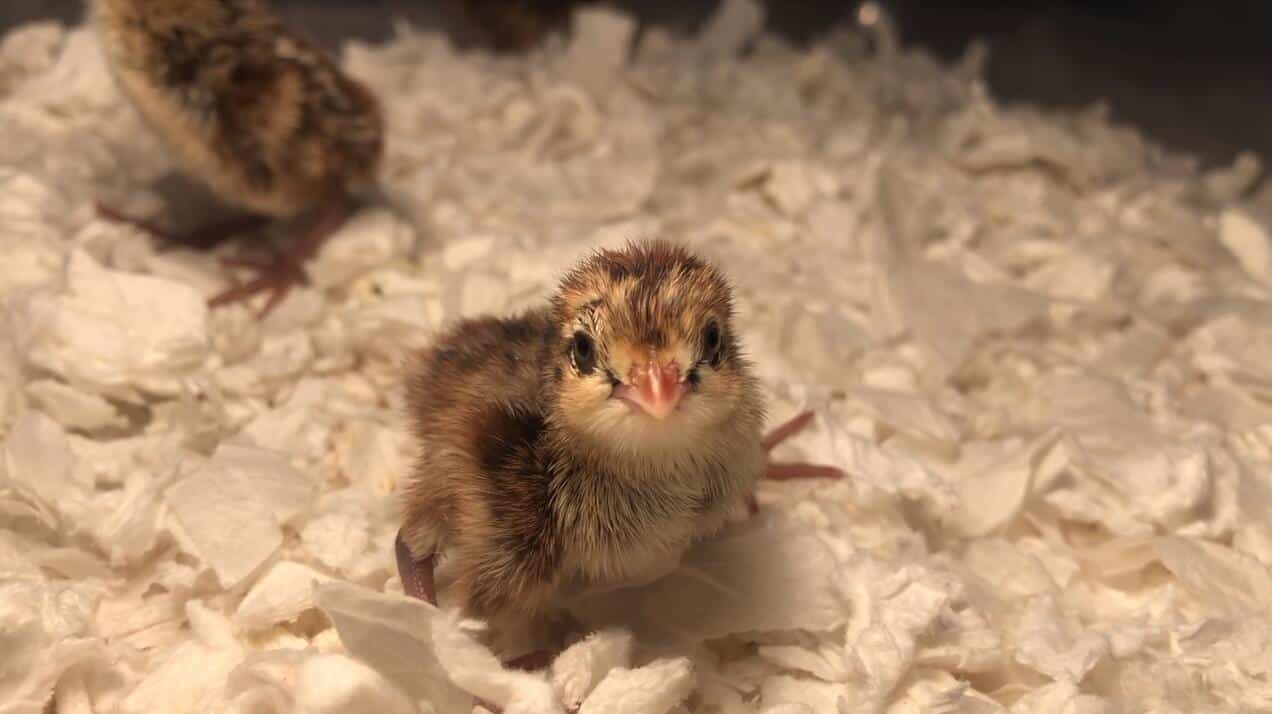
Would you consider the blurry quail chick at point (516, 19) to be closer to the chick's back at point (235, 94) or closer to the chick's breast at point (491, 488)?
the chick's back at point (235, 94)

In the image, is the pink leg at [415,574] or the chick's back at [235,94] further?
the chick's back at [235,94]

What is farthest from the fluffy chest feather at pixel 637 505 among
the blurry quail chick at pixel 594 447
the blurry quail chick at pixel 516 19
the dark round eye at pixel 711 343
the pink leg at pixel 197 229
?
the blurry quail chick at pixel 516 19

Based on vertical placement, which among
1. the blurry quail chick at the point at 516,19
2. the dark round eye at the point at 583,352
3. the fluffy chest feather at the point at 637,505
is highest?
the blurry quail chick at the point at 516,19

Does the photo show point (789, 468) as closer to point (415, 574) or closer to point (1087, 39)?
point (415, 574)

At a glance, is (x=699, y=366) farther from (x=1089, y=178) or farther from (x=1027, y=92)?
(x=1027, y=92)

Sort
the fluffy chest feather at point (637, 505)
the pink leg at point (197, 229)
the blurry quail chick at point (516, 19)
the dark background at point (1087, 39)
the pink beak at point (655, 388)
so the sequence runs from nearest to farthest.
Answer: the pink beak at point (655, 388) → the fluffy chest feather at point (637, 505) → the pink leg at point (197, 229) → the dark background at point (1087, 39) → the blurry quail chick at point (516, 19)

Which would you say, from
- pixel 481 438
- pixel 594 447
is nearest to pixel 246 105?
pixel 481 438
